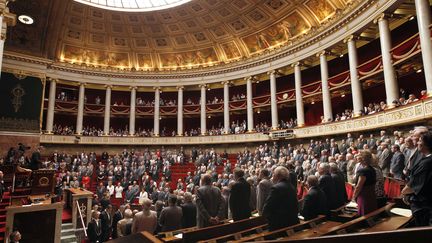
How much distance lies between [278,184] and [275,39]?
63.7 ft

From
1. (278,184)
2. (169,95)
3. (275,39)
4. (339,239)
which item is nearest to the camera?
(339,239)

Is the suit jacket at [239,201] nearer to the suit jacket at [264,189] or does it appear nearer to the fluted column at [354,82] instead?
the suit jacket at [264,189]

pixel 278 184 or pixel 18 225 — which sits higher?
pixel 278 184

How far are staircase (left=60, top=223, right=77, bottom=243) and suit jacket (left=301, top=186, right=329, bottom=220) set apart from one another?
8.19 meters

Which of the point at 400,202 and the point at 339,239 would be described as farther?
the point at 400,202

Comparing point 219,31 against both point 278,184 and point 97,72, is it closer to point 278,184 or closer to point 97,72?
point 97,72

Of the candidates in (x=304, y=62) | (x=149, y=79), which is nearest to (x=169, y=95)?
(x=149, y=79)

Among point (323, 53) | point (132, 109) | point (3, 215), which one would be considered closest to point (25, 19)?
point (132, 109)

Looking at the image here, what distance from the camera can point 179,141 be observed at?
24.0 meters

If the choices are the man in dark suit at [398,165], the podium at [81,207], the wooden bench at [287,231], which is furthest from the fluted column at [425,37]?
the podium at [81,207]

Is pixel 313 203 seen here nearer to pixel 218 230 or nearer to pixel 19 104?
pixel 218 230

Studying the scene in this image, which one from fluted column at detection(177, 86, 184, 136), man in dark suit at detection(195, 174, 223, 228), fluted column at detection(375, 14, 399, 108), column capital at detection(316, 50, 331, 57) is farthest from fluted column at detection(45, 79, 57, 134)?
fluted column at detection(375, 14, 399, 108)

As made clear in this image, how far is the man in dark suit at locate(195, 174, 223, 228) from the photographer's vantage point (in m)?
4.53

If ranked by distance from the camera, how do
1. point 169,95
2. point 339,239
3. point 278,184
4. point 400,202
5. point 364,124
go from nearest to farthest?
point 339,239 < point 278,184 < point 400,202 < point 364,124 < point 169,95
